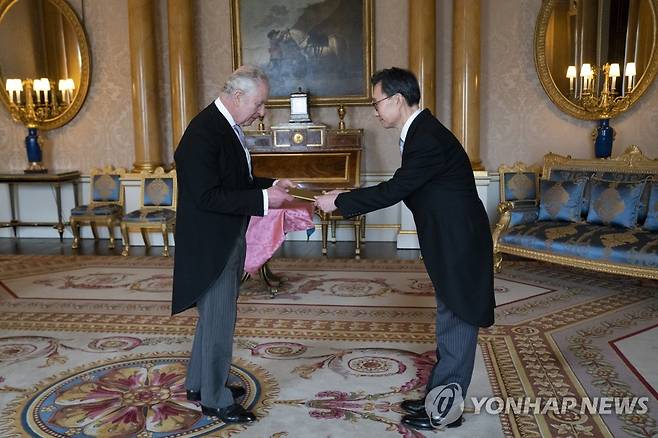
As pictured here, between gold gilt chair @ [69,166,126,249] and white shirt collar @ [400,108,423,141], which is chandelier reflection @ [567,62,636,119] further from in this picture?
gold gilt chair @ [69,166,126,249]

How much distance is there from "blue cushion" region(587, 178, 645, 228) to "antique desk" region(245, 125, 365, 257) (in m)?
2.49

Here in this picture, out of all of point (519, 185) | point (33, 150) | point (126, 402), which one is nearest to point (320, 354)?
point (126, 402)

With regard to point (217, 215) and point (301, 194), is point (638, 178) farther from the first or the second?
point (217, 215)

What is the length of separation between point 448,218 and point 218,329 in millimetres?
1105

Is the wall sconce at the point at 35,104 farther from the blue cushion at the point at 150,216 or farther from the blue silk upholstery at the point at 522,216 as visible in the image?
the blue silk upholstery at the point at 522,216

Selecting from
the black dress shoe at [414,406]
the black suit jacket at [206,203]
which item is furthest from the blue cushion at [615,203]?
the black suit jacket at [206,203]

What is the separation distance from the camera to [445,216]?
2.52m

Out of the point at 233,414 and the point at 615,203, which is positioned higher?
the point at 615,203

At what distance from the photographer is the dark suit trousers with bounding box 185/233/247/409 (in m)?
2.61

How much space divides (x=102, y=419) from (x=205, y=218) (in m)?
1.09

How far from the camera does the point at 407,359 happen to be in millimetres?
3451

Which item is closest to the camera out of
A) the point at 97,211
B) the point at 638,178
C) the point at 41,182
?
the point at 638,178

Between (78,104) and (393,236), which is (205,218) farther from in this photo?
(78,104)

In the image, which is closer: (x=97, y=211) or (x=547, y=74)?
(x=547, y=74)
